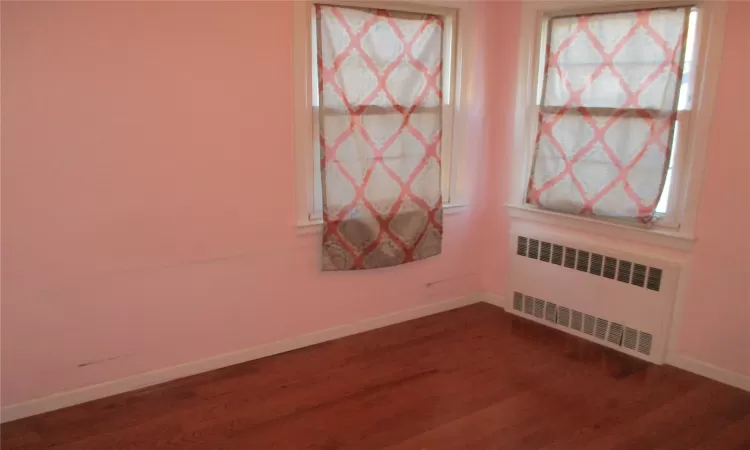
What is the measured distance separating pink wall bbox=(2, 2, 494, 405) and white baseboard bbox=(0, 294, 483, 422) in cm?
4

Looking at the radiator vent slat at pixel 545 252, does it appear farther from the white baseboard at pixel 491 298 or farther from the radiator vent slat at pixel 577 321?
the white baseboard at pixel 491 298

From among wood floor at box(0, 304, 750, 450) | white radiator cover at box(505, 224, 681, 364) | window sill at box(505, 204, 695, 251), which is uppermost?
window sill at box(505, 204, 695, 251)

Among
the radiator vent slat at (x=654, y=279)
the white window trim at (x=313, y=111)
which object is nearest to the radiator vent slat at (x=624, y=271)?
the radiator vent slat at (x=654, y=279)

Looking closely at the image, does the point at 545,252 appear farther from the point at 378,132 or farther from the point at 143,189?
the point at 143,189

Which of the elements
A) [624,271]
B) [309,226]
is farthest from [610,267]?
[309,226]

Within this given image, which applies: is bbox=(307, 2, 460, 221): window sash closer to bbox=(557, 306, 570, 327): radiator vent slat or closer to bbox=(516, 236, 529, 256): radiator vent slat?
bbox=(516, 236, 529, 256): radiator vent slat

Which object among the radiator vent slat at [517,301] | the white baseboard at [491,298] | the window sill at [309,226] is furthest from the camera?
the white baseboard at [491,298]

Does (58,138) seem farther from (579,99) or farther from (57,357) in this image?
(579,99)

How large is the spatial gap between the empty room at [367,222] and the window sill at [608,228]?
3cm

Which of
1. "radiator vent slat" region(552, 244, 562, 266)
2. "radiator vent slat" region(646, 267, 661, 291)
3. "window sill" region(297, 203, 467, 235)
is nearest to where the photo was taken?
"radiator vent slat" region(646, 267, 661, 291)

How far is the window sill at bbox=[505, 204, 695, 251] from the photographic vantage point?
3.16 metres

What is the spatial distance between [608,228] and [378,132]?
150cm

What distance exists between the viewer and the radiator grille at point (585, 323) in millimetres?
3340

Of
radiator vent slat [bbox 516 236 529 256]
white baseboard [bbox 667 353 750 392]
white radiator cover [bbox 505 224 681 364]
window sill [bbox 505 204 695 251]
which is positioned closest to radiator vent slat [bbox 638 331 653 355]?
white radiator cover [bbox 505 224 681 364]
